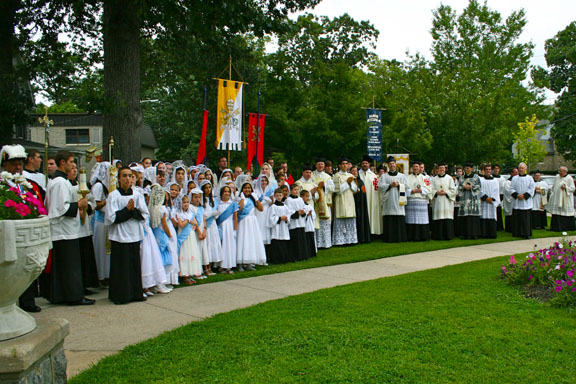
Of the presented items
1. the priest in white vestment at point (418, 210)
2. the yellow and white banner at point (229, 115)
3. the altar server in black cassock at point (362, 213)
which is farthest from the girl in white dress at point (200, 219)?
the priest in white vestment at point (418, 210)

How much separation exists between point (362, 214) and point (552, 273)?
7221 mm

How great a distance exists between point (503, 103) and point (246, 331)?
25979 millimetres

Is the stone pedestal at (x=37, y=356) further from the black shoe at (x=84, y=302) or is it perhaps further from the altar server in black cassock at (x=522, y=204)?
the altar server in black cassock at (x=522, y=204)

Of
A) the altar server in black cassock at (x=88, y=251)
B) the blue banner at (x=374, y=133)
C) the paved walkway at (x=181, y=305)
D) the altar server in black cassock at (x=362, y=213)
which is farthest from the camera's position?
the blue banner at (x=374, y=133)

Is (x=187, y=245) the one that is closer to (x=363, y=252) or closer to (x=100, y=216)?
(x=100, y=216)

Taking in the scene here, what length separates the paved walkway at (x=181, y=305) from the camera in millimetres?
5805

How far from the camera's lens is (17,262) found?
11.5 ft

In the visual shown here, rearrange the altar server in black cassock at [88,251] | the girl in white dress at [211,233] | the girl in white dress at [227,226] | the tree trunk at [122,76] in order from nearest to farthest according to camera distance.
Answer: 1. the altar server in black cassock at [88,251]
2. the girl in white dress at [211,233]
3. the girl in white dress at [227,226]
4. the tree trunk at [122,76]

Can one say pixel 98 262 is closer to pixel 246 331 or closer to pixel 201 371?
pixel 246 331

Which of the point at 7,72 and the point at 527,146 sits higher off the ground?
the point at 527,146

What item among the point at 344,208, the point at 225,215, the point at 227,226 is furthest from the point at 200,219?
the point at 344,208

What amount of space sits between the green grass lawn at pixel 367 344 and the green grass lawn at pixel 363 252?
102 inches

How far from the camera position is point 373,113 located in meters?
19.5

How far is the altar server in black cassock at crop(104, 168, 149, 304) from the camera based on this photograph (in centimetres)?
751
